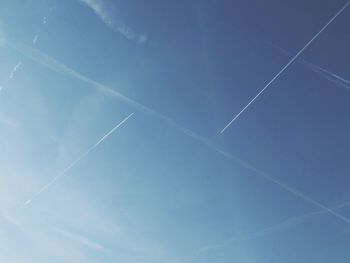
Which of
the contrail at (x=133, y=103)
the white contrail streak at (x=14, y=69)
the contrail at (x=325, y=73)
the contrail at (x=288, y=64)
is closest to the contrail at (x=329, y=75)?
the contrail at (x=325, y=73)

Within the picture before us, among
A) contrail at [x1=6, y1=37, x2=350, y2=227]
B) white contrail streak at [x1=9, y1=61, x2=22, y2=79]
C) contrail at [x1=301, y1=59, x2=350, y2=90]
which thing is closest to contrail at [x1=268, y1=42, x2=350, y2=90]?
contrail at [x1=301, y1=59, x2=350, y2=90]

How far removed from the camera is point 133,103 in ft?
15.5

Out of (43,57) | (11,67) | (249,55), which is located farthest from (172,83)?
(11,67)

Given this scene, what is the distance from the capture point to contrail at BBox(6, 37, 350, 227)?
458cm

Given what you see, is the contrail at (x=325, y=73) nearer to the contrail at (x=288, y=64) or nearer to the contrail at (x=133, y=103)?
the contrail at (x=288, y=64)

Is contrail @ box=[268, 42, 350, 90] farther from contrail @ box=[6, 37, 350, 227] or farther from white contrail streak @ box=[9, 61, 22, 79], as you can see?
white contrail streak @ box=[9, 61, 22, 79]

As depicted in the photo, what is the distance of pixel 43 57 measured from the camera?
4.60 m

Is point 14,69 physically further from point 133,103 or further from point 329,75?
point 329,75

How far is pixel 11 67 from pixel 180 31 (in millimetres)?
→ 2053

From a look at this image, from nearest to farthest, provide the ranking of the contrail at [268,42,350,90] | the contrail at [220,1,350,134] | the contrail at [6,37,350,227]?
the contrail at [220,1,350,134] < the contrail at [268,42,350,90] < the contrail at [6,37,350,227]

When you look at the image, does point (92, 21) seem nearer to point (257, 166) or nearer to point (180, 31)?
point (180, 31)

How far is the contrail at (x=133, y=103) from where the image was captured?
4.58 metres

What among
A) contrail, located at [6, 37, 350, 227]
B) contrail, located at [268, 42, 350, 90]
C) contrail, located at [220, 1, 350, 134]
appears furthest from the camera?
contrail, located at [6, 37, 350, 227]

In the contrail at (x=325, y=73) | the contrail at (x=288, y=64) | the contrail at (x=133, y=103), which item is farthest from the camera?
the contrail at (x=133, y=103)
